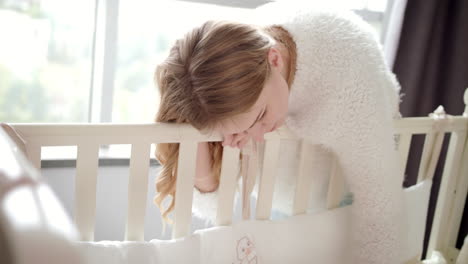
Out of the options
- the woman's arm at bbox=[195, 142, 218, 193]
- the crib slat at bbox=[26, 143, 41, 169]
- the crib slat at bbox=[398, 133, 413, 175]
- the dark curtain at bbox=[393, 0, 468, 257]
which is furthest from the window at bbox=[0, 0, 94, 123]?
the dark curtain at bbox=[393, 0, 468, 257]

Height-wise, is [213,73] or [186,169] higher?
[213,73]

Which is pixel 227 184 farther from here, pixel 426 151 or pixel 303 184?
pixel 426 151

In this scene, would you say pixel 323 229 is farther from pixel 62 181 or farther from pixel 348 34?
pixel 62 181

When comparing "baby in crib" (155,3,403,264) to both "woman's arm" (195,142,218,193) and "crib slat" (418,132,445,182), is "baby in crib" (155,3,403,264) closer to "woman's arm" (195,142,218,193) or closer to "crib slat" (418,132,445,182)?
"woman's arm" (195,142,218,193)

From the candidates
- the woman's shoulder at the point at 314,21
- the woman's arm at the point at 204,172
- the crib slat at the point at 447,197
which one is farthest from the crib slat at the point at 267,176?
the crib slat at the point at 447,197

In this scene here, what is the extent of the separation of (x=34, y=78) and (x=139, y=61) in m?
0.33

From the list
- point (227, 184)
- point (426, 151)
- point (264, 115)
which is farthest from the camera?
point (426, 151)

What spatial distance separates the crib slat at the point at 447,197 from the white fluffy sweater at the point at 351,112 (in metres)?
0.31

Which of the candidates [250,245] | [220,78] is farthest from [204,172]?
[220,78]

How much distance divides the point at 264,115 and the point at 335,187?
365 mm

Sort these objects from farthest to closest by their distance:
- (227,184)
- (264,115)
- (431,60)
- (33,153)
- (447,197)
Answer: (431,60)
(447,197)
(227,184)
(264,115)
(33,153)

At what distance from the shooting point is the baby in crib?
832 mm

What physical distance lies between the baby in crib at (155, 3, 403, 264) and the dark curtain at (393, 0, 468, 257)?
0.59m

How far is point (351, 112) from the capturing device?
103 centimetres
